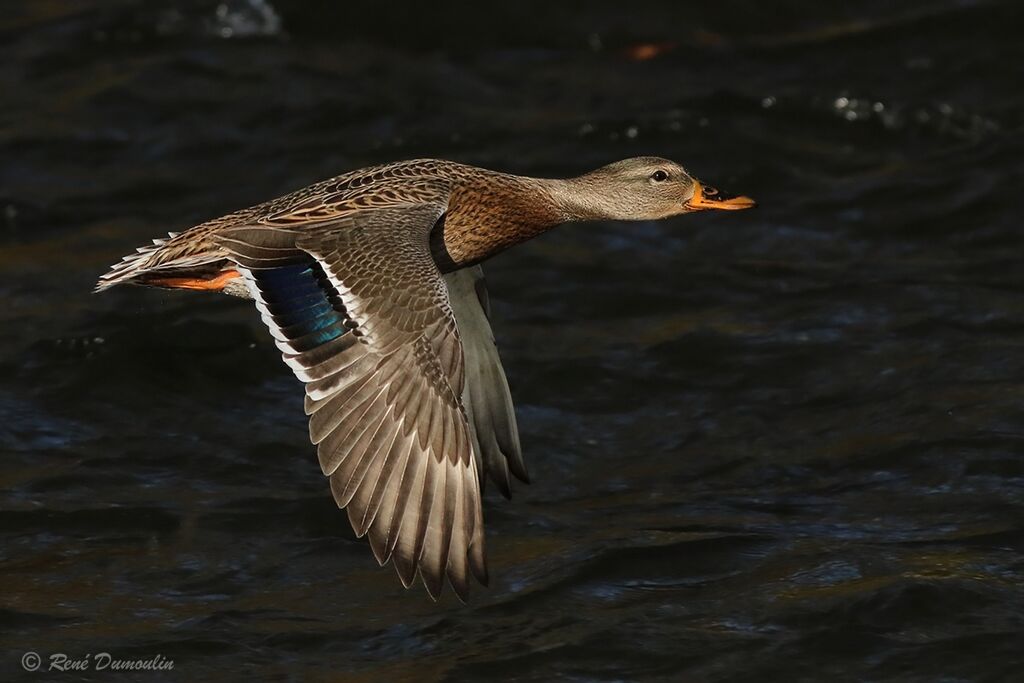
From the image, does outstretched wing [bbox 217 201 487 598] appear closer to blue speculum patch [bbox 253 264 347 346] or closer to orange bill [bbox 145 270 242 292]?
blue speculum patch [bbox 253 264 347 346]

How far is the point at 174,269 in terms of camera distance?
7215mm

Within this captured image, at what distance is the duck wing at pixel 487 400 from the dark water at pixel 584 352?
12.1 inches

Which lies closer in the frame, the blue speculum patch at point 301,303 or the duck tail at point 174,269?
the blue speculum patch at point 301,303

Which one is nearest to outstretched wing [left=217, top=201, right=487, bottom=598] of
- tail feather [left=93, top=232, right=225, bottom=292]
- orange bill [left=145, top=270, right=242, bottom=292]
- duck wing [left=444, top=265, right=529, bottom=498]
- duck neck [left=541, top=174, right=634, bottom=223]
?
tail feather [left=93, top=232, right=225, bottom=292]

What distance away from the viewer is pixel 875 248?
10719 mm

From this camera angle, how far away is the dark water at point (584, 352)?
695cm

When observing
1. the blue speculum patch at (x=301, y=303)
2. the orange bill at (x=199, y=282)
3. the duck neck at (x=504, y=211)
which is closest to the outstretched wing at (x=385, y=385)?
the blue speculum patch at (x=301, y=303)

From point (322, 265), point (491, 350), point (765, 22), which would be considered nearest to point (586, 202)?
point (491, 350)

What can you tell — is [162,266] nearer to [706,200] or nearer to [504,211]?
[504,211]

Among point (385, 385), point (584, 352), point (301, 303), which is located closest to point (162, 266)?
point (301, 303)

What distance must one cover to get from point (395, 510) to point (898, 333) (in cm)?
433

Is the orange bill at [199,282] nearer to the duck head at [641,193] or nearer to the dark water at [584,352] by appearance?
the dark water at [584,352]

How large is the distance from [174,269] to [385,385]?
1.35 m

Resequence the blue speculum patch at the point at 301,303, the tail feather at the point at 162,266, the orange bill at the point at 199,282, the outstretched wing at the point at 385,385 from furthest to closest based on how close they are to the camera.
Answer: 1. the orange bill at the point at 199,282
2. the tail feather at the point at 162,266
3. the blue speculum patch at the point at 301,303
4. the outstretched wing at the point at 385,385
